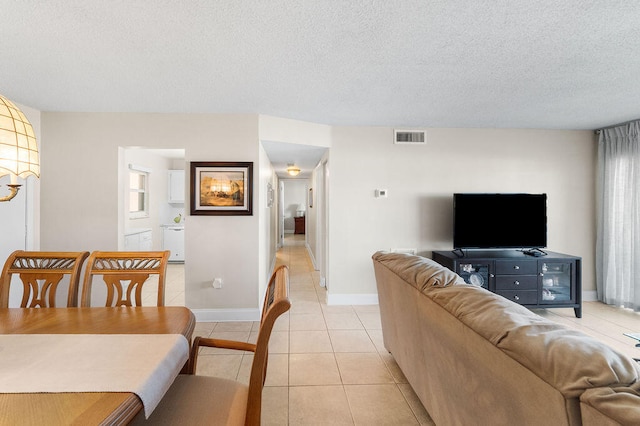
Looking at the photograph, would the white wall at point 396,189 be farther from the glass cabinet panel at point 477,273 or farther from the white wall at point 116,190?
the glass cabinet panel at point 477,273

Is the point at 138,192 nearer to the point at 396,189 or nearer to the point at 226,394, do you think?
the point at 396,189

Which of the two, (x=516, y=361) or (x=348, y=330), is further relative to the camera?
(x=348, y=330)

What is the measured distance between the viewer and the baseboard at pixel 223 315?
11.4ft

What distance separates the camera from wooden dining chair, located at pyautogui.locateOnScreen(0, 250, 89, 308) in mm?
1848

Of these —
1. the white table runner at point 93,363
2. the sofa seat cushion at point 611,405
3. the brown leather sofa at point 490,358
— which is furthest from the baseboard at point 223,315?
the sofa seat cushion at point 611,405

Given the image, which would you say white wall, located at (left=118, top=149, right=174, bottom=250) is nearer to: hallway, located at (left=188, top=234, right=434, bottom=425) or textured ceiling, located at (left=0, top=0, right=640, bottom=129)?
textured ceiling, located at (left=0, top=0, right=640, bottom=129)

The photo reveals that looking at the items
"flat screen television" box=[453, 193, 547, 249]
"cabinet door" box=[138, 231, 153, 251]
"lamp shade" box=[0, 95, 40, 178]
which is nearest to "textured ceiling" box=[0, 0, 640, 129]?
"lamp shade" box=[0, 95, 40, 178]

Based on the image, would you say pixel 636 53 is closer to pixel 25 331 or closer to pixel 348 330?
pixel 348 330

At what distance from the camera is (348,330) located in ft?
10.5

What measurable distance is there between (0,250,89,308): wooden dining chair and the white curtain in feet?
18.4

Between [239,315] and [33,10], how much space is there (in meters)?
3.00

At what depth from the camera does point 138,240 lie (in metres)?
5.13

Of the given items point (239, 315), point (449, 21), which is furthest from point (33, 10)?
point (239, 315)

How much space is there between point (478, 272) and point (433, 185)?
1.23 metres
